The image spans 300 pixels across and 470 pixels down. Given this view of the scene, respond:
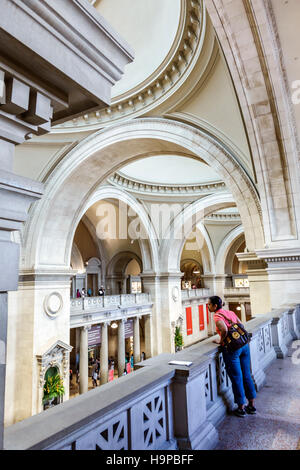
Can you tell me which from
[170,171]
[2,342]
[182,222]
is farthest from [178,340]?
[2,342]

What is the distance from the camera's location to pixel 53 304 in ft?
→ 35.3

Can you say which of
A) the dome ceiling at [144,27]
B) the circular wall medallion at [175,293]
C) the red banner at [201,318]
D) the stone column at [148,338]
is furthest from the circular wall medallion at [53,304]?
the red banner at [201,318]

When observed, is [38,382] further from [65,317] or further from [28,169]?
[28,169]

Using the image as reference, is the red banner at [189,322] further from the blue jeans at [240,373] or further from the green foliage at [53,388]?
the blue jeans at [240,373]

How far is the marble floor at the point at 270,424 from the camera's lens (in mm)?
→ 2258

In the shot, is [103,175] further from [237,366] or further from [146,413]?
[146,413]

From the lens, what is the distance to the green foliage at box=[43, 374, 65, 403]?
10336mm

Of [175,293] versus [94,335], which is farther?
[175,293]

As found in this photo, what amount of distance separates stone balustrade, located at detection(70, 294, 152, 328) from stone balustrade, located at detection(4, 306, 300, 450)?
10.8 m

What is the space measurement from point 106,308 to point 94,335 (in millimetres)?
1330
